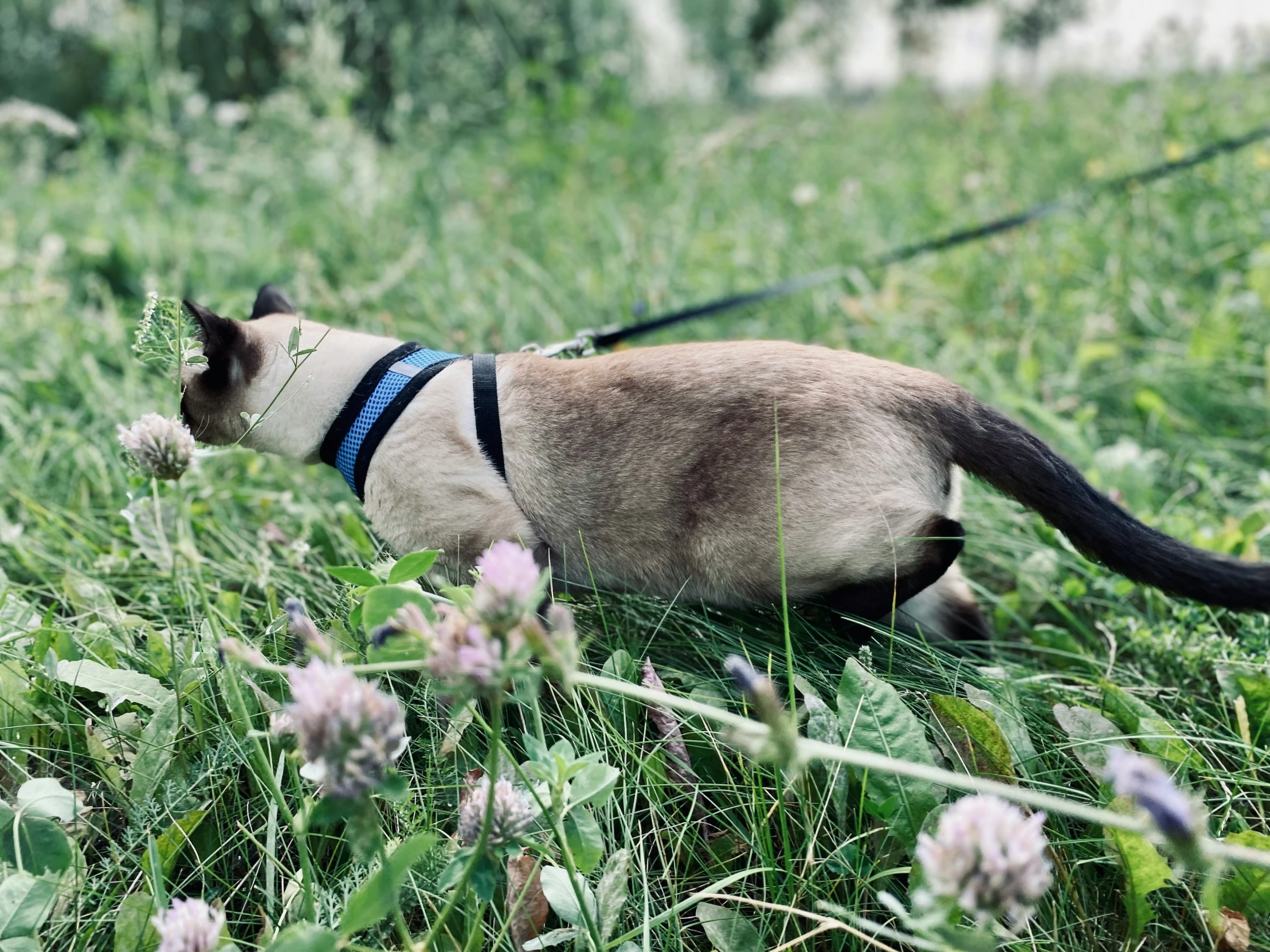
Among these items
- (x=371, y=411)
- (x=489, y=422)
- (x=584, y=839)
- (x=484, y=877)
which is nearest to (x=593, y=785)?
(x=584, y=839)

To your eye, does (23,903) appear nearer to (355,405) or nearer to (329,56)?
(355,405)

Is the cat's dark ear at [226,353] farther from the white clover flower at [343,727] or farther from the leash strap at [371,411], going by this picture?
the white clover flower at [343,727]

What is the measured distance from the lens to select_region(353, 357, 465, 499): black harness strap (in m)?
1.78

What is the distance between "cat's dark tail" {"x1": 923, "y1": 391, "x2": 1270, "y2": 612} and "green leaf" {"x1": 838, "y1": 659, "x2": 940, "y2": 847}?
468 millimetres

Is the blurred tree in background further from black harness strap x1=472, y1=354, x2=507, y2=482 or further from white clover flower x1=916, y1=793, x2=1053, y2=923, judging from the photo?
white clover flower x1=916, y1=793, x2=1053, y2=923

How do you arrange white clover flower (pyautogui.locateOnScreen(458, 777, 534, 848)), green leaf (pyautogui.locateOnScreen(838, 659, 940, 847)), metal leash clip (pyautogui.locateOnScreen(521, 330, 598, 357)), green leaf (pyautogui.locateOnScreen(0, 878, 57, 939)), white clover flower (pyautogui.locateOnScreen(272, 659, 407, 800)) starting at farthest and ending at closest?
metal leash clip (pyautogui.locateOnScreen(521, 330, 598, 357))
green leaf (pyautogui.locateOnScreen(838, 659, 940, 847))
green leaf (pyautogui.locateOnScreen(0, 878, 57, 939))
white clover flower (pyautogui.locateOnScreen(458, 777, 534, 848))
white clover flower (pyautogui.locateOnScreen(272, 659, 407, 800))

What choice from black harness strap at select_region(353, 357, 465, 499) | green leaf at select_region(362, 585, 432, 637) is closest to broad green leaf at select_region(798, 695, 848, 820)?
green leaf at select_region(362, 585, 432, 637)

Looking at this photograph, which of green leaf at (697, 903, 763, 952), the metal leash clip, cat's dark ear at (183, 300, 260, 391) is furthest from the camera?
the metal leash clip

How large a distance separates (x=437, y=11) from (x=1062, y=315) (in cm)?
639

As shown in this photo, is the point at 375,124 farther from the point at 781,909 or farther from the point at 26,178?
the point at 781,909

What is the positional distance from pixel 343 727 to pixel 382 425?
1.06m

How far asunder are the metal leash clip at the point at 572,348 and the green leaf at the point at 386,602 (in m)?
0.93

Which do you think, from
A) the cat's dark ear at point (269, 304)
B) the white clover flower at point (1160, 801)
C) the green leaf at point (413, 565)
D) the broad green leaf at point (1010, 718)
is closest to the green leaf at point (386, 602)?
the green leaf at point (413, 565)

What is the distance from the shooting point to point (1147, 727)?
149cm
